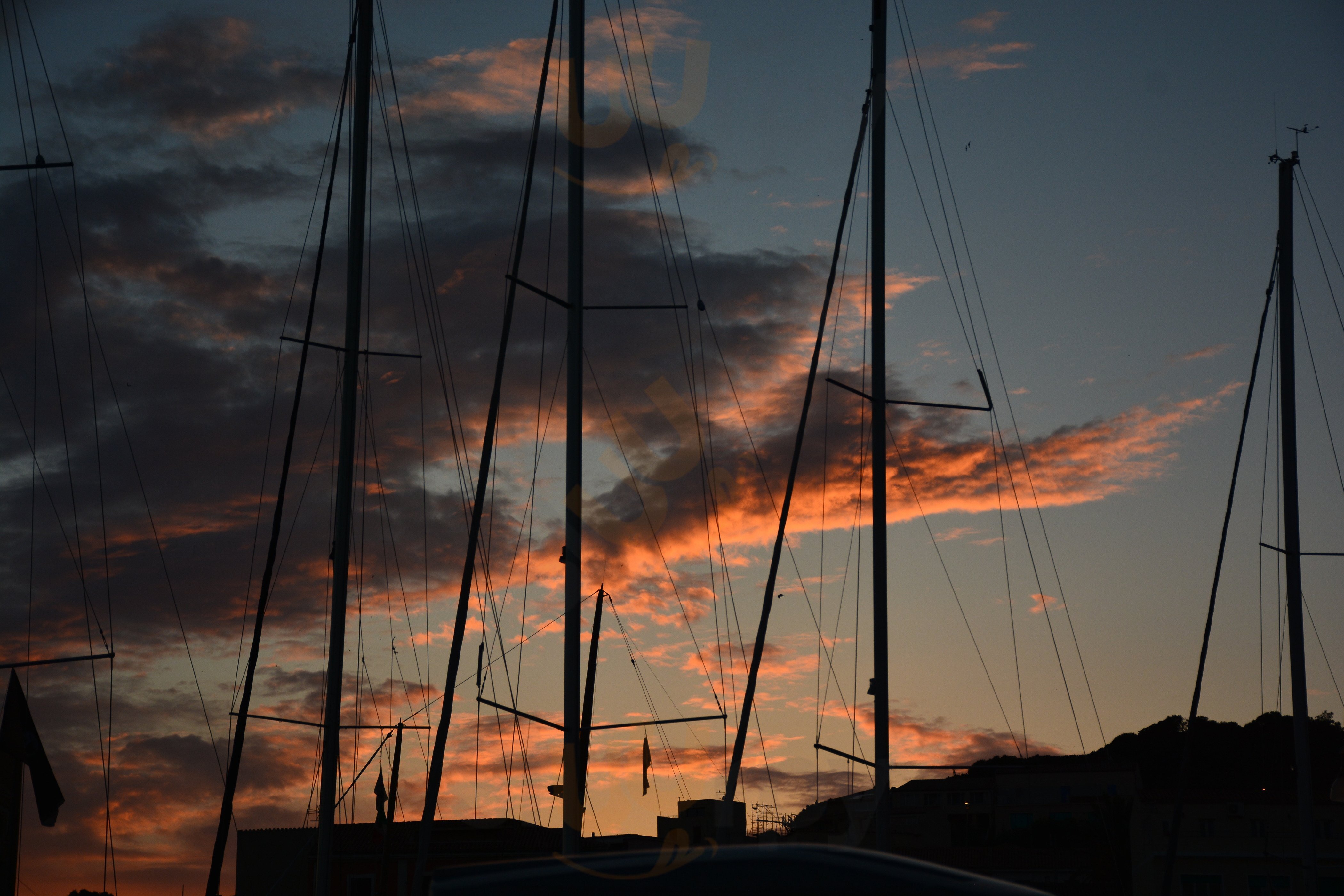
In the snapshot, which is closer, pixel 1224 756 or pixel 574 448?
pixel 574 448

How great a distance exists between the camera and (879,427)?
1953cm

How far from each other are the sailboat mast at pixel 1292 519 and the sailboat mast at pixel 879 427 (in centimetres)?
727

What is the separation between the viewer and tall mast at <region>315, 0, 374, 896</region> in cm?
1633

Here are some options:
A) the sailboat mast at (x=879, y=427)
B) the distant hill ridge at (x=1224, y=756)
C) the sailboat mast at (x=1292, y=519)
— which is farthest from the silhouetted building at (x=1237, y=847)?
the sailboat mast at (x=879, y=427)

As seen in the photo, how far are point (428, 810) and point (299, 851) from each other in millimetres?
37200

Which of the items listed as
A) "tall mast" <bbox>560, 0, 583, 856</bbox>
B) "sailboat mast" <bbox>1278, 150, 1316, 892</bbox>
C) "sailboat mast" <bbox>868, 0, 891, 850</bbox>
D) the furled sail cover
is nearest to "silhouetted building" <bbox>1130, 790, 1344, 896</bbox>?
"sailboat mast" <bbox>1278, 150, 1316, 892</bbox>

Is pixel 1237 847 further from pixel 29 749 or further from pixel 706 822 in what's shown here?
pixel 29 749

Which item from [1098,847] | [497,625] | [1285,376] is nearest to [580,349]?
[497,625]

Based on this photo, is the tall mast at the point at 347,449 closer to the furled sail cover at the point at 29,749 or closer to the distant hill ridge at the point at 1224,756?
the furled sail cover at the point at 29,749

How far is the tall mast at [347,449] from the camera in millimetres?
16328

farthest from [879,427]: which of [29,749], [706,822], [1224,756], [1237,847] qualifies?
[1224,756]

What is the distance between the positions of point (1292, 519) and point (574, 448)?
13485mm

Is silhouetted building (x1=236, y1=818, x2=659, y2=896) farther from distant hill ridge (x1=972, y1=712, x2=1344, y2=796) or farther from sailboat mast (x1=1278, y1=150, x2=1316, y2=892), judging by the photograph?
distant hill ridge (x1=972, y1=712, x2=1344, y2=796)

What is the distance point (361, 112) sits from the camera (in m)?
19.1
